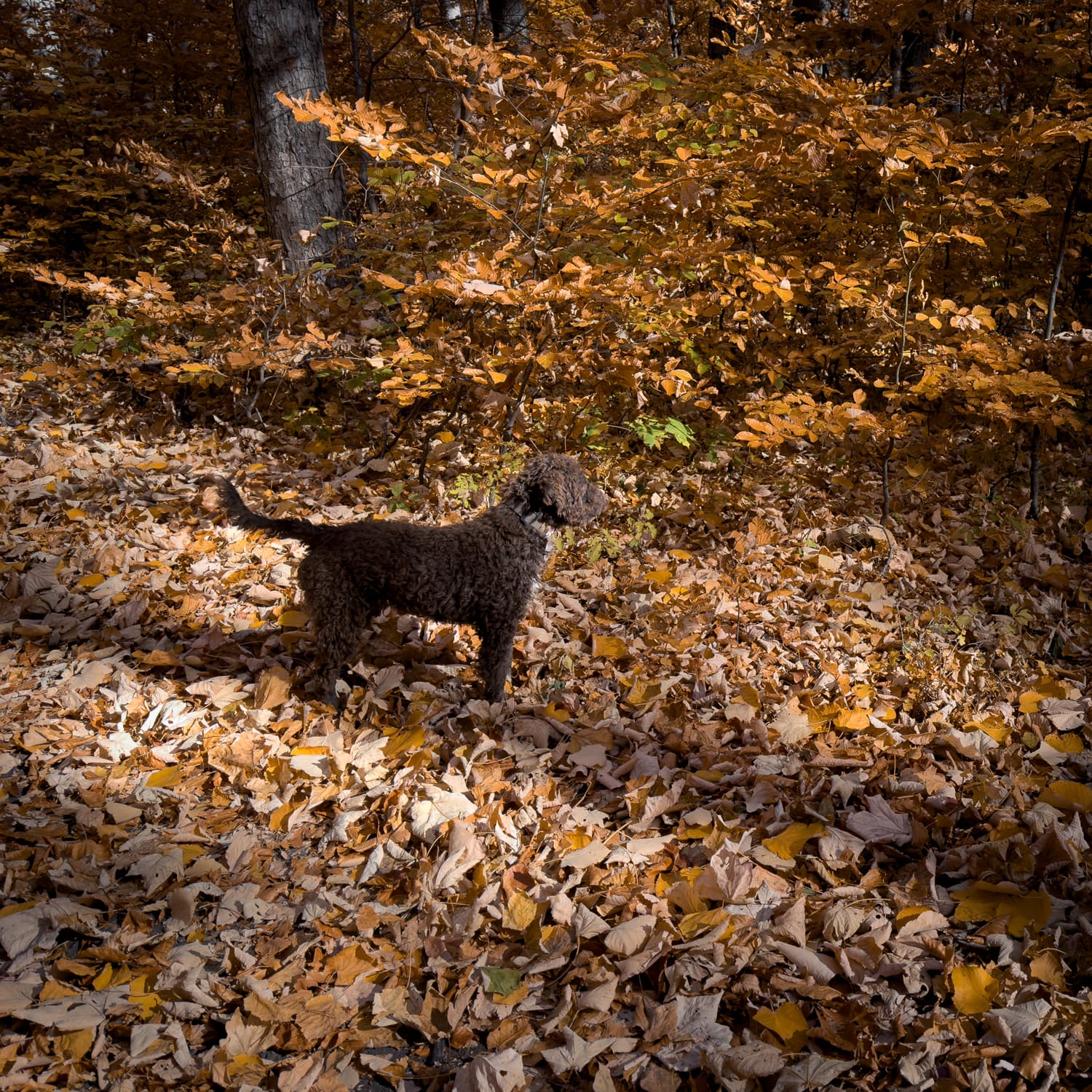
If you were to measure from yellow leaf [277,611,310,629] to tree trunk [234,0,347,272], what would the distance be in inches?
134

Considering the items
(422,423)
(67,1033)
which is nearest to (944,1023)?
(67,1033)

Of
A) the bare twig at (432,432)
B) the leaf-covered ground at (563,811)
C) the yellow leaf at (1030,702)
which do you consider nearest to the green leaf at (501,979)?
the leaf-covered ground at (563,811)

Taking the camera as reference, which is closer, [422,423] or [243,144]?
[422,423]

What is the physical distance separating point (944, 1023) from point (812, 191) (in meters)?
6.02

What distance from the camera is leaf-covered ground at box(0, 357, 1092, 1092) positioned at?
2152 millimetres

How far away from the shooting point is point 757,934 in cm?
244

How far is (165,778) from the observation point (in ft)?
10.1

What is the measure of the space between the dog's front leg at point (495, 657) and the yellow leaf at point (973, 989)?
6.94ft

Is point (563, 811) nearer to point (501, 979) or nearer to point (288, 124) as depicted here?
point (501, 979)

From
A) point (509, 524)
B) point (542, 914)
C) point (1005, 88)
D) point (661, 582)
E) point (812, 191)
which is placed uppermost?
point (1005, 88)

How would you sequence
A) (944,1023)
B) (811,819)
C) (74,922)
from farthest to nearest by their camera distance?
(811,819)
(74,922)
(944,1023)

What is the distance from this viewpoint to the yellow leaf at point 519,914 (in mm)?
2533

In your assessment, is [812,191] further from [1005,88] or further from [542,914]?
[542,914]

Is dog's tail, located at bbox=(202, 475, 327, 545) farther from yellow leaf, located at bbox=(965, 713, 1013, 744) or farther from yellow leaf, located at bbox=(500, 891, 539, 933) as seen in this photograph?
yellow leaf, located at bbox=(965, 713, 1013, 744)
